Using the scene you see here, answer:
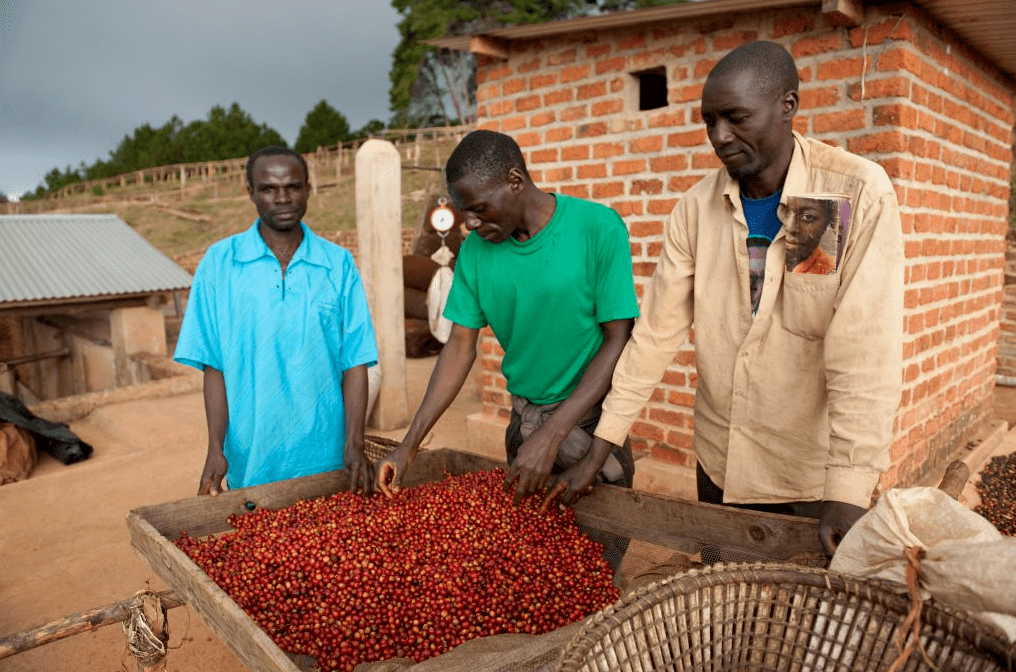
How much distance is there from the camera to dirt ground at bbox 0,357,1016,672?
3.08 metres

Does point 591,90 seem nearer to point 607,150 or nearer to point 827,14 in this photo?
point 607,150

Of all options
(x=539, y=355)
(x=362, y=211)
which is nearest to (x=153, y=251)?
(x=362, y=211)

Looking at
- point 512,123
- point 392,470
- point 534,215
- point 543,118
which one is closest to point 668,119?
point 543,118

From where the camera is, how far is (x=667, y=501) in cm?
201

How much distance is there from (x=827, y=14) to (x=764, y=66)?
1861mm

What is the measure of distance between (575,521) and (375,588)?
67cm

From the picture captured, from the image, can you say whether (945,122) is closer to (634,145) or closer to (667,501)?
(634,145)

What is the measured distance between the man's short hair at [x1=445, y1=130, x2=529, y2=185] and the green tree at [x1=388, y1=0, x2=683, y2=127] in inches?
804

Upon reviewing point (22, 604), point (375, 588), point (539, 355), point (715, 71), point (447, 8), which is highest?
point (447, 8)

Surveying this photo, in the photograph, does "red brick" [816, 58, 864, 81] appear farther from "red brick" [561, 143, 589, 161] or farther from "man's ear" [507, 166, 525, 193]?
"man's ear" [507, 166, 525, 193]

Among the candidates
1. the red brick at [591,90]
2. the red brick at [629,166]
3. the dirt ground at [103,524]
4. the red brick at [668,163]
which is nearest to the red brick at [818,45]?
the red brick at [668,163]

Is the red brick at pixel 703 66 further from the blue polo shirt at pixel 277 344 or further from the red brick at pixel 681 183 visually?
the blue polo shirt at pixel 277 344

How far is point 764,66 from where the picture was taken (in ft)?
5.55

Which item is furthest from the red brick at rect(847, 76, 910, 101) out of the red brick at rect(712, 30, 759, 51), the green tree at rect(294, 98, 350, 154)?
the green tree at rect(294, 98, 350, 154)
